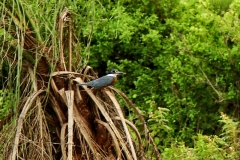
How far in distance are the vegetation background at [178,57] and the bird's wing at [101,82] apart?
4121 millimetres

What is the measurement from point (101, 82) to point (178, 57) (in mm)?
5050

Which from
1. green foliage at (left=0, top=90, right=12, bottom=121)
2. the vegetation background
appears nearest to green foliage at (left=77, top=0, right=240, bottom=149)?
the vegetation background

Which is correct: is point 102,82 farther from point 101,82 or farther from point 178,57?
point 178,57

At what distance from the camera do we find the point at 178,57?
31.5 ft

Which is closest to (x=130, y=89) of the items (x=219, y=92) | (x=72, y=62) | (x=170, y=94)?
(x=170, y=94)

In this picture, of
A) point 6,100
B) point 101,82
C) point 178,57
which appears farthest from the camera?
point 178,57

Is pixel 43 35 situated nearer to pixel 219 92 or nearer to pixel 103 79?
pixel 103 79

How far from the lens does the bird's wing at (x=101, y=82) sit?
4.60 m

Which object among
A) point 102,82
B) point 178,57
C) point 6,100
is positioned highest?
point 102,82

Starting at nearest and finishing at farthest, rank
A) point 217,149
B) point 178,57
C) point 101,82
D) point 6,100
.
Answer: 1. point 101,82
2. point 6,100
3. point 217,149
4. point 178,57

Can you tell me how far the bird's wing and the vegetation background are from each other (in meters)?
4.12

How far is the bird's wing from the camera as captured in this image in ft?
15.1

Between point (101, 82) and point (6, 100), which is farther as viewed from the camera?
point (6, 100)

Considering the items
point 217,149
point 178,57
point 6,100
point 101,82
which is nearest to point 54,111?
point 101,82
